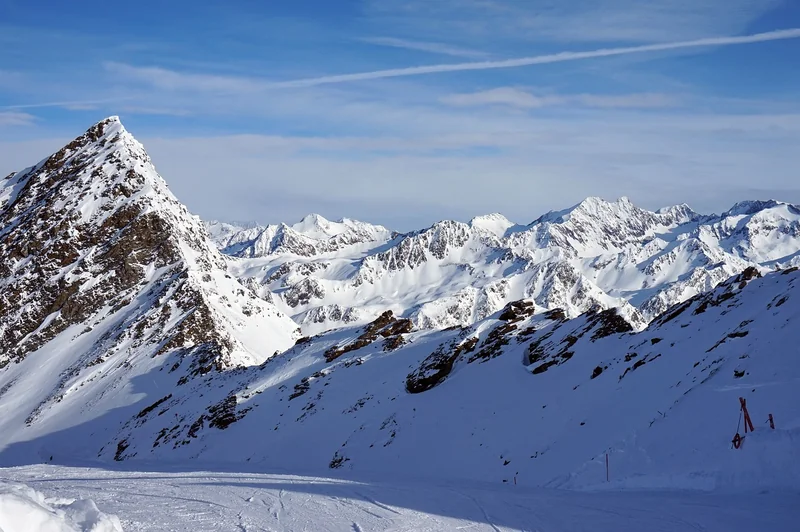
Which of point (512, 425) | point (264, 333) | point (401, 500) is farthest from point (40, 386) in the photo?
point (401, 500)

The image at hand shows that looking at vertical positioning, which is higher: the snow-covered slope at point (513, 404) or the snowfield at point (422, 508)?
the snowfield at point (422, 508)

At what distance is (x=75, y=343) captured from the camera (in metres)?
94.7

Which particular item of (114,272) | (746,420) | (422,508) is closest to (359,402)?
(422,508)

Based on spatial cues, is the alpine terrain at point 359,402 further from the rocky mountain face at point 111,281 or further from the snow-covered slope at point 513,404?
the rocky mountain face at point 111,281

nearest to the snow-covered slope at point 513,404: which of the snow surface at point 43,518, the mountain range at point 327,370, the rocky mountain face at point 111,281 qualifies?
the mountain range at point 327,370

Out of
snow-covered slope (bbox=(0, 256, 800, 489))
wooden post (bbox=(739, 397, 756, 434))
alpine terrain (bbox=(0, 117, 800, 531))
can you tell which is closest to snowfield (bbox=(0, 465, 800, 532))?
alpine terrain (bbox=(0, 117, 800, 531))

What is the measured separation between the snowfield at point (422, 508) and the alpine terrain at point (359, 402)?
106 mm

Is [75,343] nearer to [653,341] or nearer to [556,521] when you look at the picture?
[653,341]

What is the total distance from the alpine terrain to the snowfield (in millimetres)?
106

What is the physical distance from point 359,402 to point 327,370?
9.22 metres

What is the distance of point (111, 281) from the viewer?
103188 millimetres

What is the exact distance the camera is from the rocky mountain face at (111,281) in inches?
3398

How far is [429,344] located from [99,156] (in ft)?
291

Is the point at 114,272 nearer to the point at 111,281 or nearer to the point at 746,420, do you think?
the point at 111,281
